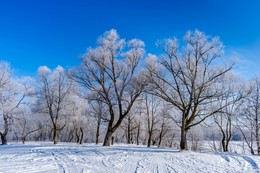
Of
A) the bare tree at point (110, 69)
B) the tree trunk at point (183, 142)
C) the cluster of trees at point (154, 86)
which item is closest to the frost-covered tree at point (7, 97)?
the cluster of trees at point (154, 86)

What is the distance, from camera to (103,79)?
67.7ft

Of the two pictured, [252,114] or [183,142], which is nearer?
[183,142]

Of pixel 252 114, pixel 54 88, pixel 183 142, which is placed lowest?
pixel 183 142

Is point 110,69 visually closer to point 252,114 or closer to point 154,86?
point 154,86

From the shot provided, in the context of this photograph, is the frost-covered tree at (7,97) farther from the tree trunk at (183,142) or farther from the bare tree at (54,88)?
the tree trunk at (183,142)

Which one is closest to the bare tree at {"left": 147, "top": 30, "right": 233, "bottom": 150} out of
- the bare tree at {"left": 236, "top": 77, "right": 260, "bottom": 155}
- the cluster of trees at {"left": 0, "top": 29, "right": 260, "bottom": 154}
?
the cluster of trees at {"left": 0, "top": 29, "right": 260, "bottom": 154}

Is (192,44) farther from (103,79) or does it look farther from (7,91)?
(7,91)

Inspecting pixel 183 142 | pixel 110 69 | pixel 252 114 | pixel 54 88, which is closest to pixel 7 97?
pixel 54 88

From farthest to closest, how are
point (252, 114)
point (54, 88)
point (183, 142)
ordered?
point (54, 88), point (252, 114), point (183, 142)

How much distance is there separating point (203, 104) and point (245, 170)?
313 inches

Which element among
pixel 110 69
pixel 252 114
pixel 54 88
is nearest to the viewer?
pixel 110 69

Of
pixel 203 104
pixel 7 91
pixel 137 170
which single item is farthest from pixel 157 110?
pixel 137 170

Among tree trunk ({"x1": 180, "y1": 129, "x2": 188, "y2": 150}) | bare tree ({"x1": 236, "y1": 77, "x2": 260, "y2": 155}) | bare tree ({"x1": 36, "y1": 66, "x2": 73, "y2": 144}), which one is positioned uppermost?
bare tree ({"x1": 36, "y1": 66, "x2": 73, "y2": 144})

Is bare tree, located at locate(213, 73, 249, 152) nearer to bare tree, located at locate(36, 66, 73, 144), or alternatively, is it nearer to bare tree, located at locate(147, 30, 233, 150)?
bare tree, located at locate(147, 30, 233, 150)
